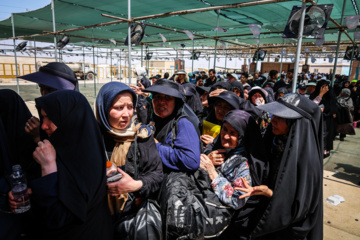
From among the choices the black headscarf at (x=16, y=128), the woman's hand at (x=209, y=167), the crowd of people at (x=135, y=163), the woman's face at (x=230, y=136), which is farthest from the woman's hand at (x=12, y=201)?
the woman's face at (x=230, y=136)

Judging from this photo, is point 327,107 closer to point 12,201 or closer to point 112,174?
point 112,174

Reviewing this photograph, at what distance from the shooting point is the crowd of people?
1180 mm

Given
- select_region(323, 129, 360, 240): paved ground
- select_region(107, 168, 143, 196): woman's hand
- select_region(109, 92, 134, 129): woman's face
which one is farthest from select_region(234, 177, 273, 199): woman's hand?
select_region(323, 129, 360, 240): paved ground

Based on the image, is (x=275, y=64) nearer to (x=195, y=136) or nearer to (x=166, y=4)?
(x=166, y=4)

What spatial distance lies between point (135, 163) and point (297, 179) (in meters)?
1.25

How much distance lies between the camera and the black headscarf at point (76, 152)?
1143mm

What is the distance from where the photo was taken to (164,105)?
7.09ft

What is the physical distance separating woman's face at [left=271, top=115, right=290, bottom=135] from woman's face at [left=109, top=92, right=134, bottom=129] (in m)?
1.22

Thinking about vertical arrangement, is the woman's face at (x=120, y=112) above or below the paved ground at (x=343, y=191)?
above

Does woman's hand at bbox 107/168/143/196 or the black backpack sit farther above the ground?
woman's hand at bbox 107/168/143/196

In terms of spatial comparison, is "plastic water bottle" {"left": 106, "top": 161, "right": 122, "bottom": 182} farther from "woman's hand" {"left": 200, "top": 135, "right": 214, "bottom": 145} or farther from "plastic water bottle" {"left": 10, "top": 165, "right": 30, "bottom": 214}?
"woman's hand" {"left": 200, "top": 135, "right": 214, "bottom": 145}

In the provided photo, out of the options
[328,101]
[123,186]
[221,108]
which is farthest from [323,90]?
[123,186]

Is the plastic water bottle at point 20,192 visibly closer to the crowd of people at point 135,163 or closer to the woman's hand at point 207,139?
the crowd of people at point 135,163

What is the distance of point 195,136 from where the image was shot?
1.91 metres
